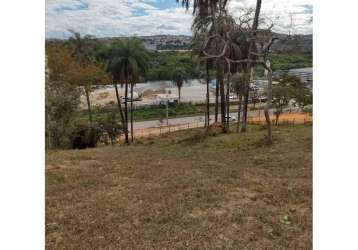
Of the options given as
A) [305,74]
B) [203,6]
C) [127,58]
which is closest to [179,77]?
[127,58]

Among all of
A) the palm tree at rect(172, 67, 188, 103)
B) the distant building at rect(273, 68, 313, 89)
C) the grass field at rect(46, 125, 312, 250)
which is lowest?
the grass field at rect(46, 125, 312, 250)

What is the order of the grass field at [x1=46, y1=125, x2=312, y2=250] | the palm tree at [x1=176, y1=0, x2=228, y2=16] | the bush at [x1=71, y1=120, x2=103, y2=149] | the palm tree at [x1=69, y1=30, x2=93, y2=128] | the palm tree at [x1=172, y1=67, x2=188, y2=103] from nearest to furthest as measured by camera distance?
the grass field at [x1=46, y1=125, x2=312, y2=250] < the palm tree at [x1=176, y1=0, x2=228, y2=16] < the bush at [x1=71, y1=120, x2=103, y2=149] < the palm tree at [x1=69, y1=30, x2=93, y2=128] < the palm tree at [x1=172, y1=67, x2=188, y2=103]

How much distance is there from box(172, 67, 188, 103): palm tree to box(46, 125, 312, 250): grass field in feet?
49.6

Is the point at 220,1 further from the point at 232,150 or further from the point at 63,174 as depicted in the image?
the point at 63,174

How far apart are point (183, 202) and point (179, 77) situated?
1809 cm

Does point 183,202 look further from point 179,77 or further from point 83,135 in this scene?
point 179,77

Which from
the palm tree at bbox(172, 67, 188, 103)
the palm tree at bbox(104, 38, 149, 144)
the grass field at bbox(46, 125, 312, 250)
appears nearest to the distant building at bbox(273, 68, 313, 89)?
the grass field at bbox(46, 125, 312, 250)

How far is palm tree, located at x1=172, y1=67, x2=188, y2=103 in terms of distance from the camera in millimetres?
20359

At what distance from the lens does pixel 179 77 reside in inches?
831

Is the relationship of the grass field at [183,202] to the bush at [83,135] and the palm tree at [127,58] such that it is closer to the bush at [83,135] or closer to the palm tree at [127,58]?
the bush at [83,135]

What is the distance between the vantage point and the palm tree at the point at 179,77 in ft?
66.8

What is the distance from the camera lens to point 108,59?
1379cm

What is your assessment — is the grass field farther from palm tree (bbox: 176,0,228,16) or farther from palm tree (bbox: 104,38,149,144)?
palm tree (bbox: 104,38,149,144)
